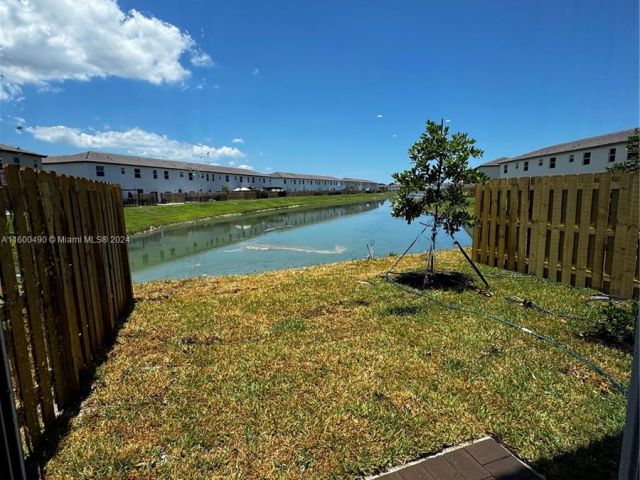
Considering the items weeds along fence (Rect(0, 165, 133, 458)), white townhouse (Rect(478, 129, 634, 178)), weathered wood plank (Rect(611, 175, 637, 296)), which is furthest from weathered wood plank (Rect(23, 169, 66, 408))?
white townhouse (Rect(478, 129, 634, 178))

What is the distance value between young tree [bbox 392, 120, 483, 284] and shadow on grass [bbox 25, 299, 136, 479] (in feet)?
17.0

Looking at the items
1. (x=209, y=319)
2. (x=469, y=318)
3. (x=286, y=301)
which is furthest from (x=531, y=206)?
(x=209, y=319)

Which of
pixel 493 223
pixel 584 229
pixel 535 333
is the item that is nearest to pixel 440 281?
pixel 493 223

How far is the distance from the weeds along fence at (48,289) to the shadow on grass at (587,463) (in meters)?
3.44

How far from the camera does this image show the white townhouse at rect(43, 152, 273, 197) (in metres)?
38.2

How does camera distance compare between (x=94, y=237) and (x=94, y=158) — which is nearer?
(x=94, y=237)

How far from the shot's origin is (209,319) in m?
5.23

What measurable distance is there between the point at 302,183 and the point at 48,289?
290ft

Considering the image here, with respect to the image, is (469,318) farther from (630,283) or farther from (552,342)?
(630,283)

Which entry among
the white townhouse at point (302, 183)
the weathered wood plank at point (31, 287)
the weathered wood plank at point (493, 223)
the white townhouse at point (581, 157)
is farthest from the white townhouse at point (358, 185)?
the weathered wood plank at point (31, 287)

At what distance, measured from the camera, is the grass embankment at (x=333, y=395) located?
97.0 inches

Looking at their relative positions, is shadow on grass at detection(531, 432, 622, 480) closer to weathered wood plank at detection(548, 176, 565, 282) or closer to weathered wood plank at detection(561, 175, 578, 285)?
weathered wood plank at detection(561, 175, 578, 285)

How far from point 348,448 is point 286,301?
3.60 meters

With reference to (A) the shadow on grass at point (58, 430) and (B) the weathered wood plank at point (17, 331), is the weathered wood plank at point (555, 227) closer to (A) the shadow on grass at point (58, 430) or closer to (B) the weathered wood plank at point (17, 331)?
(A) the shadow on grass at point (58, 430)
